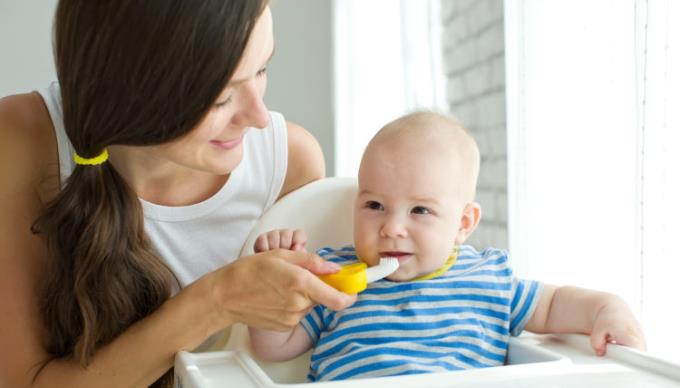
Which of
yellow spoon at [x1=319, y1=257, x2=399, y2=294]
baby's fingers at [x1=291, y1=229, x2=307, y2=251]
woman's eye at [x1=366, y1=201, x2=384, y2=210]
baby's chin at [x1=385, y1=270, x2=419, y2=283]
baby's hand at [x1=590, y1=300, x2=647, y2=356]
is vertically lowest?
baby's hand at [x1=590, y1=300, x2=647, y2=356]

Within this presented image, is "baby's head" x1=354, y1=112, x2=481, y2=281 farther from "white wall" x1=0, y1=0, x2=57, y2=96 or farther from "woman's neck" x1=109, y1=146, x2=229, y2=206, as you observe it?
"white wall" x1=0, y1=0, x2=57, y2=96

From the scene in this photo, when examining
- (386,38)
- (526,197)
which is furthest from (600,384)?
(386,38)

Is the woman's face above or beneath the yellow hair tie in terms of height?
above

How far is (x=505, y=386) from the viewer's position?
748 mm

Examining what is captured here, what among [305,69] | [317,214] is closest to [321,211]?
[317,214]

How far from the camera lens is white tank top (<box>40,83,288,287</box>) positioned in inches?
46.8

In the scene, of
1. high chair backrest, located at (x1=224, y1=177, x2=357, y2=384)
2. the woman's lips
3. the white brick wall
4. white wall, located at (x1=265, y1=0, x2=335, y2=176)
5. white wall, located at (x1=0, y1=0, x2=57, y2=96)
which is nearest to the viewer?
the woman's lips

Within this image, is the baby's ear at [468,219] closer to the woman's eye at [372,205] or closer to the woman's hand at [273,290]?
the woman's eye at [372,205]

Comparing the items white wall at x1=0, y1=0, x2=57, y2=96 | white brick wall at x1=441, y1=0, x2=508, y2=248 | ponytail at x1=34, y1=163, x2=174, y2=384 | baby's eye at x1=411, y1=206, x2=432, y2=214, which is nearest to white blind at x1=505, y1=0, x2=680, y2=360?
white brick wall at x1=441, y1=0, x2=508, y2=248

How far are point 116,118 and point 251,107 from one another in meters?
0.16

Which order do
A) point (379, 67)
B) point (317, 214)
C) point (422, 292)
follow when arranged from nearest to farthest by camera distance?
1. point (422, 292)
2. point (317, 214)
3. point (379, 67)

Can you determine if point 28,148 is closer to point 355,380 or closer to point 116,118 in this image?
point 116,118

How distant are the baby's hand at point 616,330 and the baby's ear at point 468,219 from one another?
0.74ft

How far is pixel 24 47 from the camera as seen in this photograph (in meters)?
3.27
